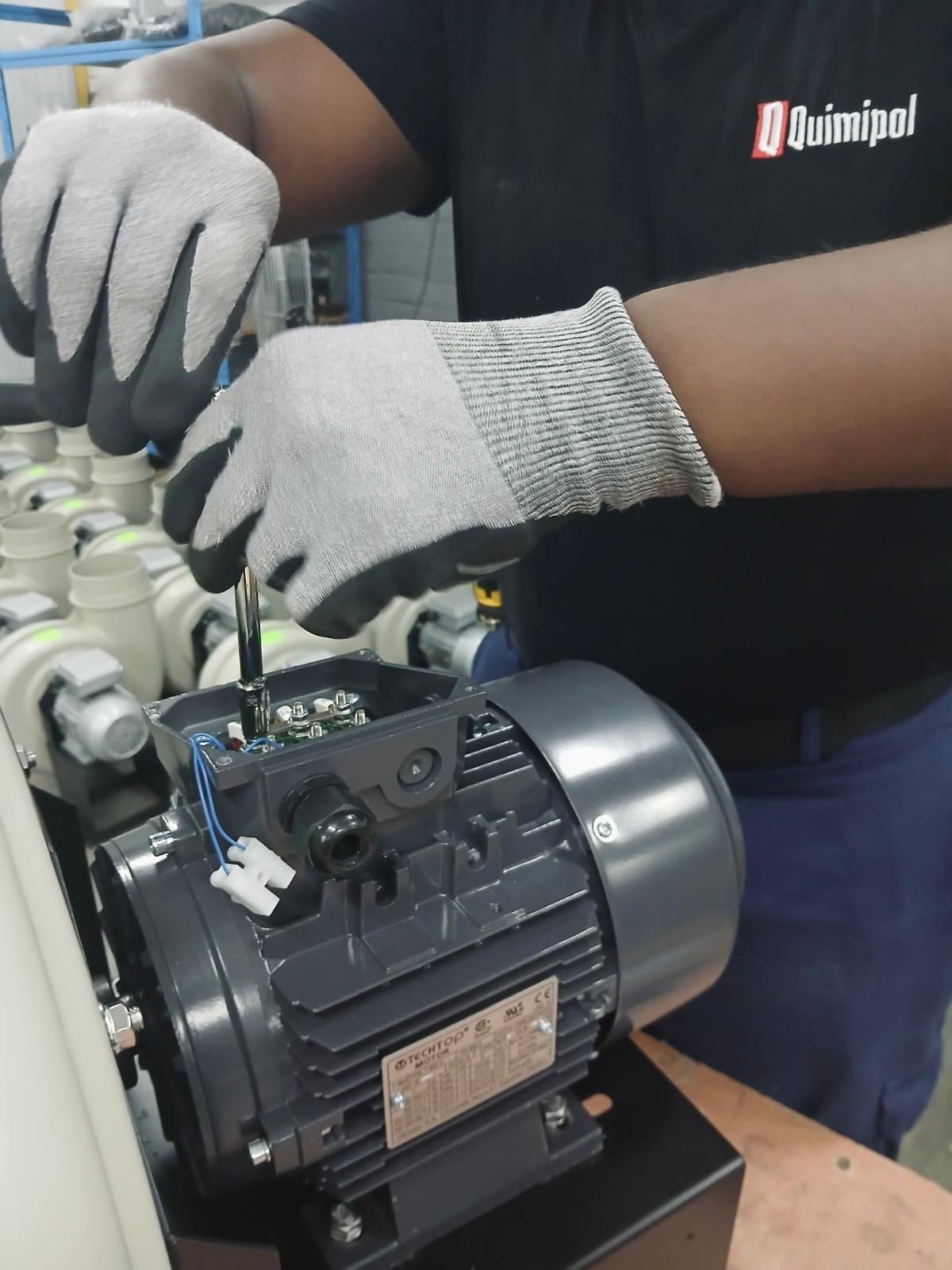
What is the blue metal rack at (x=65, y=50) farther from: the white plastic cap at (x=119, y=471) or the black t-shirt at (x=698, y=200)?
the black t-shirt at (x=698, y=200)

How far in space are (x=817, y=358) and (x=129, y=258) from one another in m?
0.38

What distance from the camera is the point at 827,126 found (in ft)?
2.04

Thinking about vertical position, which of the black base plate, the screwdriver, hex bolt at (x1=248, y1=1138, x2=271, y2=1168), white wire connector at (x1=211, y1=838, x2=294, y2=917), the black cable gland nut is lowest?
the black base plate

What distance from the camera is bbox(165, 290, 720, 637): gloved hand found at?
43 centimetres

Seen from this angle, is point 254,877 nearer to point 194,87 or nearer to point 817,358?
point 817,358

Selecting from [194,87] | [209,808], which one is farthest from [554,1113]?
[194,87]

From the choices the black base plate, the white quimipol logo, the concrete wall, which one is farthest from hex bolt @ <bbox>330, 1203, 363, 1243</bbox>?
the concrete wall

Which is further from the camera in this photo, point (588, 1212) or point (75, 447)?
point (75, 447)

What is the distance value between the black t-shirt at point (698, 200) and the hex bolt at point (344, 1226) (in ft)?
1.53

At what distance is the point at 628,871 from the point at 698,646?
0.90 feet

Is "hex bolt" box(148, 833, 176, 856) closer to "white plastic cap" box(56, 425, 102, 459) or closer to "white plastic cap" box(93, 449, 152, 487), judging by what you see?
"white plastic cap" box(93, 449, 152, 487)

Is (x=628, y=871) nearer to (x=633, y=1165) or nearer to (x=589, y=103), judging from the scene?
(x=633, y=1165)

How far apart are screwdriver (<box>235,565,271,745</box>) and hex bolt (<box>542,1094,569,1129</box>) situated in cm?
30

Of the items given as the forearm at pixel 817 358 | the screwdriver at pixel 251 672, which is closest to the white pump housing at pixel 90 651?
the screwdriver at pixel 251 672
